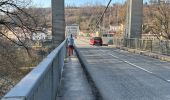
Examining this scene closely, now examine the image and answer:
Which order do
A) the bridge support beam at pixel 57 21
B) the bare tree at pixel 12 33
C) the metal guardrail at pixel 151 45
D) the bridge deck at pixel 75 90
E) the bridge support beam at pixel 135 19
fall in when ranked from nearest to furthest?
the bridge deck at pixel 75 90, the bare tree at pixel 12 33, the metal guardrail at pixel 151 45, the bridge support beam at pixel 57 21, the bridge support beam at pixel 135 19

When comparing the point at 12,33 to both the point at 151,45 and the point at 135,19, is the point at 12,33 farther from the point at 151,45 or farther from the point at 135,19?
the point at 135,19

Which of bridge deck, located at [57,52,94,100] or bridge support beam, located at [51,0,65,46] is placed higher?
Answer: bridge support beam, located at [51,0,65,46]

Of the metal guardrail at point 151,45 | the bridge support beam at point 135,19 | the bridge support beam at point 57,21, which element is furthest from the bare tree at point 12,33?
the bridge support beam at point 135,19

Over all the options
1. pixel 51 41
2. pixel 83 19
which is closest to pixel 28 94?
pixel 51 41

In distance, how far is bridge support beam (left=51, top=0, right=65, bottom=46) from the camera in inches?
1624

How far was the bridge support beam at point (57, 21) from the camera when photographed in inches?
1624

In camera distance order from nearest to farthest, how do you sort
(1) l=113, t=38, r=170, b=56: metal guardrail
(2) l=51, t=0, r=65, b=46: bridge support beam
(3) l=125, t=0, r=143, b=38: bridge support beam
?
1. (1) l=113, t=38, r=170, b=56: metal guardrail
2. (2) l=51, t=0, r=65, b=46: bridge support beam
3. (3) l=125, t=0, r=143, b=38: bridge support beam

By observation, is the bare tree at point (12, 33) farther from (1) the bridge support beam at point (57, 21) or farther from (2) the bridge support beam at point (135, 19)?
(2) the bridge support beam at point (135, 19)

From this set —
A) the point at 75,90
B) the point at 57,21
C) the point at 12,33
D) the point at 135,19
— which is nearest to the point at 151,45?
the point at 57,21

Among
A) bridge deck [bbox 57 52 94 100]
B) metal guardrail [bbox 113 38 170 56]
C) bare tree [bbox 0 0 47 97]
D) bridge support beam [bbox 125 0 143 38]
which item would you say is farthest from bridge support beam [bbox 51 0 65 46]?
bridge deck [bbox 57 52 94 100]

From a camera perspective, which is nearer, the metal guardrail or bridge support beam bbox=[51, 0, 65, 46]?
the metal guardrail

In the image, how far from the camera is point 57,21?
4181 cm

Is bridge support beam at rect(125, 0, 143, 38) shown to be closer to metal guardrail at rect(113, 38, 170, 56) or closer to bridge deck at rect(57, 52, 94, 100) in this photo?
metal guardrail at rect(113, 38, 170, 56)

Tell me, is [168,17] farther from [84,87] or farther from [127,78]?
[84,87]
